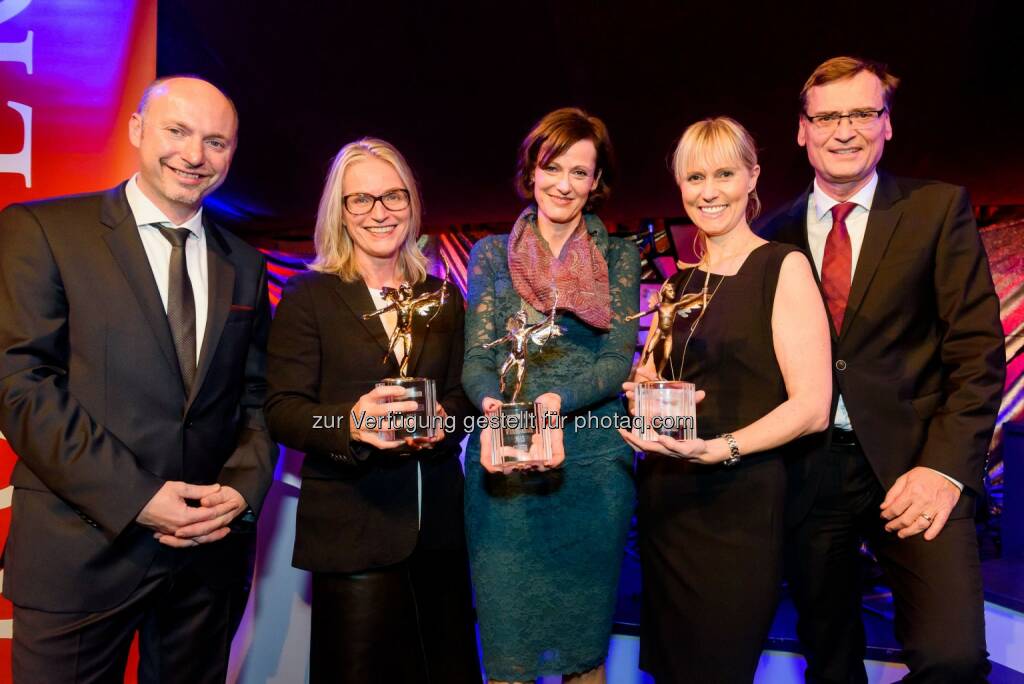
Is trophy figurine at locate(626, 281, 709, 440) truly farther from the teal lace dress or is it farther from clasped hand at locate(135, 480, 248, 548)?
clasped hand at locate(135, 480, 248, 548)

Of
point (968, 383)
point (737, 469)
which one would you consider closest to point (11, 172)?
point (737, 469)

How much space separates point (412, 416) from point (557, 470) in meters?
0.53

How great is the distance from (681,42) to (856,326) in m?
3.13

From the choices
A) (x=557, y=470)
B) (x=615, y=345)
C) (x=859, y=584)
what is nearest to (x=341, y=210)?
(x=615, y=345)

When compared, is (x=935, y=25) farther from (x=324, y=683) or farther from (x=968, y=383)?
(x=324, y=683)

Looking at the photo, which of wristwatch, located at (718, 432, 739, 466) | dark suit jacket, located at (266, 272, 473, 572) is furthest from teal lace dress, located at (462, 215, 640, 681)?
wristwatch, located at (718, 432, 739, 466)

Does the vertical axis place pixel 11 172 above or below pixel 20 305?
above

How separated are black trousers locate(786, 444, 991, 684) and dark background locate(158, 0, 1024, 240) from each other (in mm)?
3333

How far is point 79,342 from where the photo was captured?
197 cm

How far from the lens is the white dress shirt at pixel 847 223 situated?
7.23ft

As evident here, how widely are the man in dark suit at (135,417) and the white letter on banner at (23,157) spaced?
3.11 feet

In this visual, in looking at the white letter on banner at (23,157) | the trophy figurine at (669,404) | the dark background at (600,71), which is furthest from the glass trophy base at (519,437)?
the dark background at (600,71)

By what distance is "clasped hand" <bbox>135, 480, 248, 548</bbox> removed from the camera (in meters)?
1.93

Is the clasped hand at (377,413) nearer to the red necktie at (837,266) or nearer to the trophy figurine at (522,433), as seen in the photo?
the trophy figurine at (522,433)
